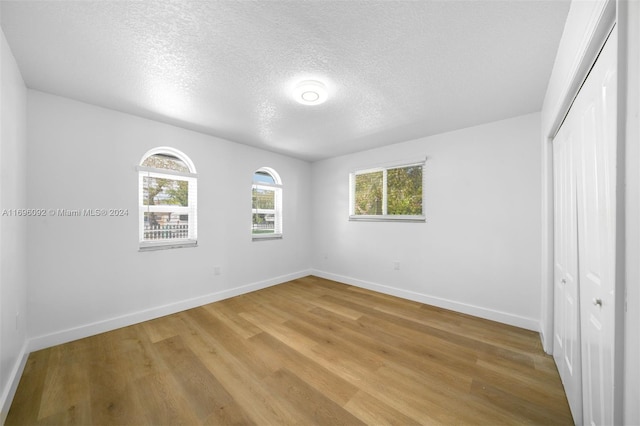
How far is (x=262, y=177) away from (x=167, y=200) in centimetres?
167

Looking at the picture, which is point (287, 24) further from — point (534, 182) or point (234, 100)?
point (534, 182)

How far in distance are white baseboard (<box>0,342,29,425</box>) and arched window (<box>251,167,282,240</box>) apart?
8.70 ft

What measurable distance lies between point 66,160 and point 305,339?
3112 millimetres

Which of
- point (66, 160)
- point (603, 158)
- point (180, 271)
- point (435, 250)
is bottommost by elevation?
point (180, 271)

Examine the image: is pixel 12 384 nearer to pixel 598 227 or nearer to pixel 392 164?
pixel 598 227

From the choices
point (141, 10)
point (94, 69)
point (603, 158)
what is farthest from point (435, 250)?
point (94, 69)

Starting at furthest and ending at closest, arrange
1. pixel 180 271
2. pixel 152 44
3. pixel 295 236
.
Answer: pixel 295 236
pixel 180 271
pixel 152 44

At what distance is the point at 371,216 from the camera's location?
4.16m

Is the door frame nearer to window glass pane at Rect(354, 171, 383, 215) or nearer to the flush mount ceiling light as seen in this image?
the flush mount ceiling light

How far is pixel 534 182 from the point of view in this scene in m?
2.70

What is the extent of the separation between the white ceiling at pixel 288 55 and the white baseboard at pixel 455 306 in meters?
2.41

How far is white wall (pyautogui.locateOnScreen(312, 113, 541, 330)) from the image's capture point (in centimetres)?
274

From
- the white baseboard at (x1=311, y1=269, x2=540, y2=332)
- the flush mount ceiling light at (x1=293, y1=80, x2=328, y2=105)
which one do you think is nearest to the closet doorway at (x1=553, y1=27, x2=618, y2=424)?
the white baseboard at (x1=311, y1=269, x2=540, y2=332)

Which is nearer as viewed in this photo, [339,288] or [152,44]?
[152,44]
